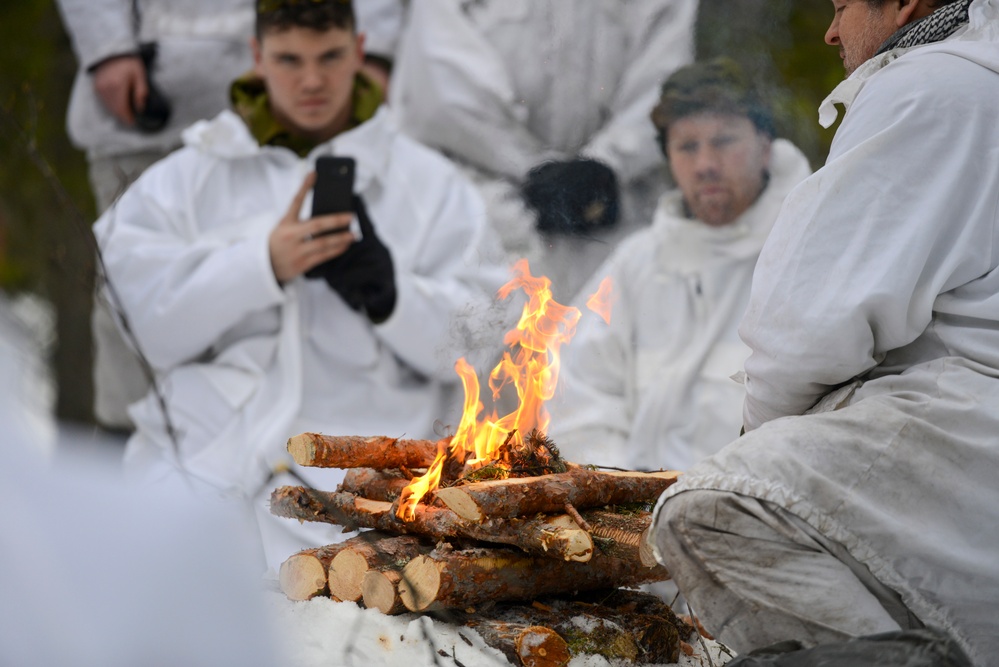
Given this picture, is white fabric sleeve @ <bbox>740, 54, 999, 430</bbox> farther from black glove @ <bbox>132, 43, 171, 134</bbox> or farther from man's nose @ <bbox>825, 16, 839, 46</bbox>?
black glove @ <bbox>132, 43, 171, 134</bbox>

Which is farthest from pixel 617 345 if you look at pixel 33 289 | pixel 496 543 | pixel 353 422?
pixel 33 289

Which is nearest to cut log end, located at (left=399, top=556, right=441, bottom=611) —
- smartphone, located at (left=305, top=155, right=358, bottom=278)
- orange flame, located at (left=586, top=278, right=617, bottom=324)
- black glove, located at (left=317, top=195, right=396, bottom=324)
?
orange flame, located at (left=586, top=278, right=617, bottom=324)

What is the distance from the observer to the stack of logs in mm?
3404

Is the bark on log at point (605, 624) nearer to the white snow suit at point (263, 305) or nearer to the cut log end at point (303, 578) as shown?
the cut log end at point (303, 578)

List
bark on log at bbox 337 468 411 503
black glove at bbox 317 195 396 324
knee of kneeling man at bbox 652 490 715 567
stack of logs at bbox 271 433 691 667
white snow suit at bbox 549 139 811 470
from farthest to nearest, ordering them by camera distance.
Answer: black glove at bbox 317 195 396 324
white snow suit at bbox 549 139 811 470
bark on log at bbox 337 468 411 503
stack of logs at bbox 271 433 691 667
knee of kneeling man at bbox 652 490 715 567

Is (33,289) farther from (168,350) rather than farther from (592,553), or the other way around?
(592,553)

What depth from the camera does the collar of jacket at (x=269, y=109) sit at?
22.0 ft

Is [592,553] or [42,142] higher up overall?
[592,553]

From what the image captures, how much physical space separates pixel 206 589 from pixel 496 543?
2.20 m

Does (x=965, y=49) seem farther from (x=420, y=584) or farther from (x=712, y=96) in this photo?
(x=712, y=96)

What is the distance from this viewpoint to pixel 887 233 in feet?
9.53

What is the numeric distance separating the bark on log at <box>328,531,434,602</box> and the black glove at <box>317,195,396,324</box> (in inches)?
103

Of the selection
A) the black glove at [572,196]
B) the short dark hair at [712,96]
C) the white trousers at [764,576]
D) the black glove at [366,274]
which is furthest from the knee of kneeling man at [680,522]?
the short dark hair at [712,96]

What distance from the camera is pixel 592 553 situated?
11.2ft
